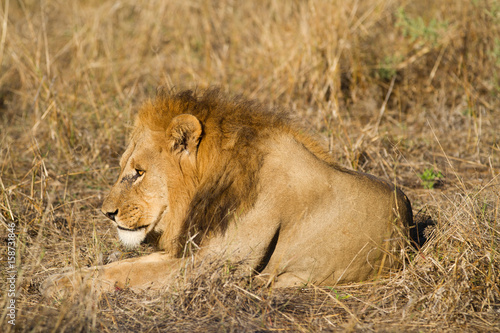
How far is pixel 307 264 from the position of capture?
319 centimetres

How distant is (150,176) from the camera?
3.27 m

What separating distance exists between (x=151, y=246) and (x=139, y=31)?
18.3 ft

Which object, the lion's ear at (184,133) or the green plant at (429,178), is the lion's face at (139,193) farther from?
the green plant at (429,178)

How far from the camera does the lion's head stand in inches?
122

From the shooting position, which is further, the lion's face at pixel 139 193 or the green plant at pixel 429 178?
the green plant at pixel 429 178

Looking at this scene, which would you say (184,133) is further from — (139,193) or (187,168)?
(139,193)

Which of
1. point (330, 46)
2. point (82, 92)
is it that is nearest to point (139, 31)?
point (82, 92)

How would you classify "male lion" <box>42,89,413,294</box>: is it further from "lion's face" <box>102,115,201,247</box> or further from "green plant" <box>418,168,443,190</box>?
"green plant" <box>418,168,443,190</box>

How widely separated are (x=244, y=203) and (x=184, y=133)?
0.54 meters

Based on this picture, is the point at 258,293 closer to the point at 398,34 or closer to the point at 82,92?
the point at 82,92

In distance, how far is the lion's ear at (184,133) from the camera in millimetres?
3094

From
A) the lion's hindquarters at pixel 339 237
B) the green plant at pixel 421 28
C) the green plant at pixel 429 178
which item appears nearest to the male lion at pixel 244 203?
the lion's hindquarters at pixel 339 237

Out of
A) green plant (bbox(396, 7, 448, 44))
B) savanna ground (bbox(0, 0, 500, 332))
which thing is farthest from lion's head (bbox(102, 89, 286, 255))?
green plant (bbox(396, 7, 448, 44))

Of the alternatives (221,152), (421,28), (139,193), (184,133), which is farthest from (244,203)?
(421,28)
